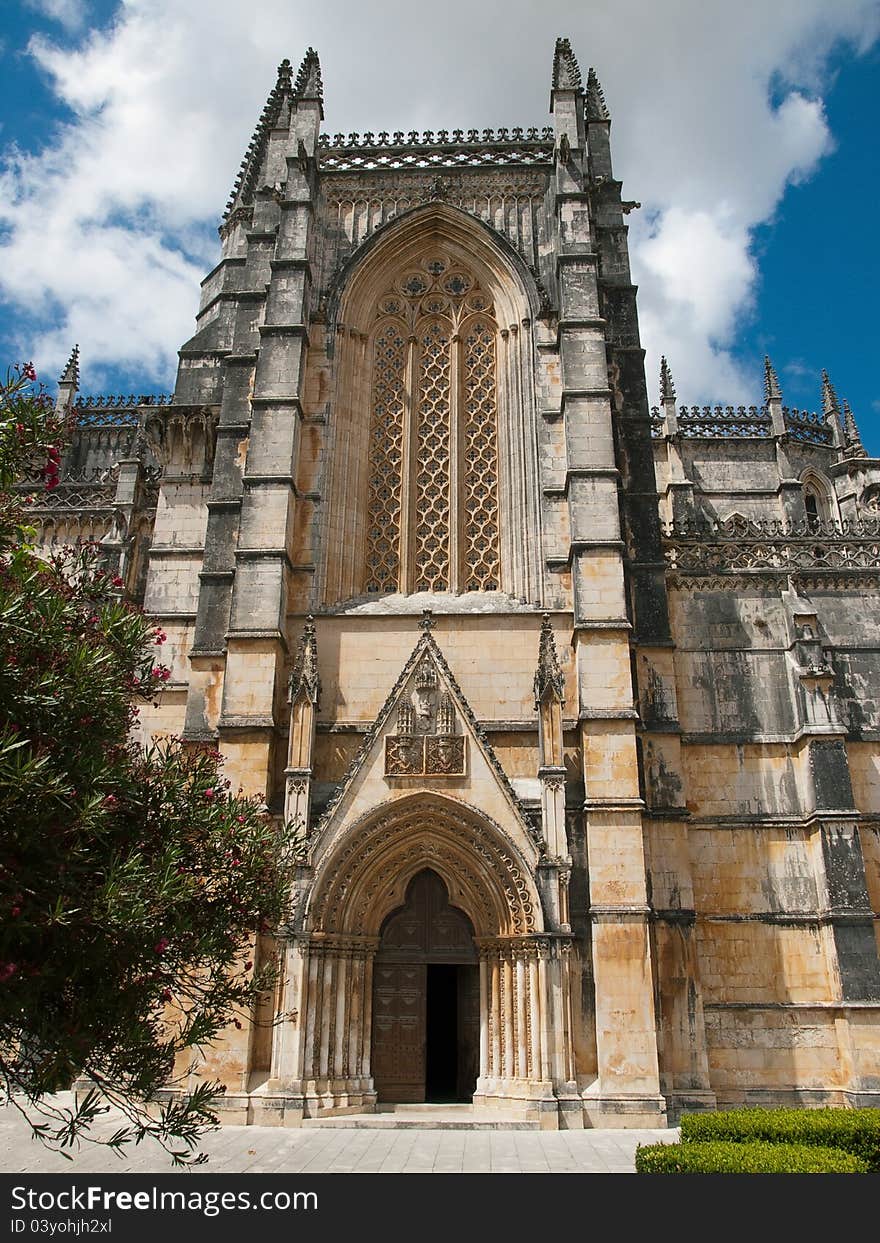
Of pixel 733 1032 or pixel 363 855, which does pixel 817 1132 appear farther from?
pixel 363 855

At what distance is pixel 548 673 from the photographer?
15.8 m

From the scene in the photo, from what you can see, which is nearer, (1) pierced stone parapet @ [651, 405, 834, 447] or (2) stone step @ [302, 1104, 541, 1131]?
(2) stone step @ [302, 1104, 541, 1131]

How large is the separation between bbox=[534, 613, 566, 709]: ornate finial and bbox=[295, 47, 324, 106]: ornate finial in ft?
45.7

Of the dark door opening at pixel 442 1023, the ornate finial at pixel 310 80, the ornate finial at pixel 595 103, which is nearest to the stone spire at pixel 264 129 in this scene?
the ornate finial at pixel 310 80

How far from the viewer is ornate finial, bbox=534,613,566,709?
1567 cm

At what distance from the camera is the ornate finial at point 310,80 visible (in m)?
21.4

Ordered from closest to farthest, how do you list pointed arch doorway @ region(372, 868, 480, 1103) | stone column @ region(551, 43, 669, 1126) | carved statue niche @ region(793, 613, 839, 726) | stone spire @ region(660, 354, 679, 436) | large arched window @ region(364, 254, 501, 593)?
stone column @ region(551, 43, 669, 1126)
pointed arch doorway @ region(372, 868, 480, 1103)
carved statue niche @ region(793, 613, 839, 726)
large arched window @ region(364, 254, 501, 593)
stone spire @ region(660, 354, 679, 436)

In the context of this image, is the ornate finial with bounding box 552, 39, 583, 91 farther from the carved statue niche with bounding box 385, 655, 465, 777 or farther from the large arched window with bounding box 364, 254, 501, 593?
the carved statue niche with bounding box 385, 655, 465, 777

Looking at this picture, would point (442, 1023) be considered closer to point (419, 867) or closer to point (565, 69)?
point (419, 867)

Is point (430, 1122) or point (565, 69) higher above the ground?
point (565, 69)

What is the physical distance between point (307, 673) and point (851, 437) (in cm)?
2555

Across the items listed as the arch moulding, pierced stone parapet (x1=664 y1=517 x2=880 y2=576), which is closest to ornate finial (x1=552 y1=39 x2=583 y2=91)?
pierced stone parapet (x1=664 y1=517 x2=880 y2=576)

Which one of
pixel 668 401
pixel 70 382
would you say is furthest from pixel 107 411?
pixel 668 401
